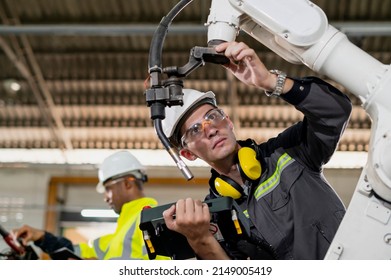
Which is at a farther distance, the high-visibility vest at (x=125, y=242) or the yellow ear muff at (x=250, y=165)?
the high-visibility vest at (x=125, y=242)

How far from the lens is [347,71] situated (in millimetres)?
2033

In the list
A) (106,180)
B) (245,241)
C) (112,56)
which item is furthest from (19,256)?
(112,56)

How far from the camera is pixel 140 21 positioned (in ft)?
23.7

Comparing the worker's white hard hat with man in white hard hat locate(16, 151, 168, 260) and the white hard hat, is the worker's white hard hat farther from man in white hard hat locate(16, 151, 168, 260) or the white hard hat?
the white hard hat

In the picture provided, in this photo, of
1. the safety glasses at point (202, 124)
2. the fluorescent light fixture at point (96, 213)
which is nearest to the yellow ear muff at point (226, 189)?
the safety glasses at point (202, 124)

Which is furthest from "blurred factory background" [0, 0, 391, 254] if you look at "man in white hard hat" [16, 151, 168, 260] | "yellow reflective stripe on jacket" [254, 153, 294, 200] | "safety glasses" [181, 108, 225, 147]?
"yellow reflective stripe on jacket" [254, 153, 294, 200]

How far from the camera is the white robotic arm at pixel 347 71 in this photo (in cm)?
191

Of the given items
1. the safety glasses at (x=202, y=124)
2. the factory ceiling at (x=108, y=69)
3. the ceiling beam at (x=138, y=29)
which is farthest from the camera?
the factory ceiling at (x=108, y=69)

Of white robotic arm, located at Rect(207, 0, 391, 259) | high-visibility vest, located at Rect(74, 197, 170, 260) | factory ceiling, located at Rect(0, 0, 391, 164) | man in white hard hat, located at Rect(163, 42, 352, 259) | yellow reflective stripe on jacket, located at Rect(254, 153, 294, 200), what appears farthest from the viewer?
factory ceiling, located at Rect(0, 0, 391, 164)

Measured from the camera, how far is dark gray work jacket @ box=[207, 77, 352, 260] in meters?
2.28

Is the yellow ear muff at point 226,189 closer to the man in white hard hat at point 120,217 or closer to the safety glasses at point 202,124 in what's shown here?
the safety glasses at point 202,124

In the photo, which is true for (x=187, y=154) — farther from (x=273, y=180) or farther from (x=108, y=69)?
(x=108, y=69)
